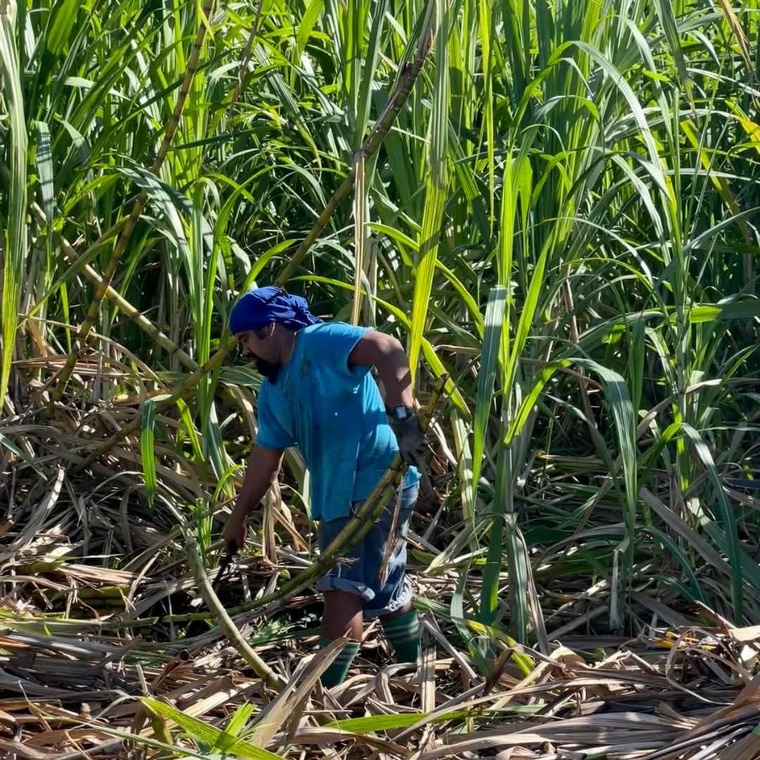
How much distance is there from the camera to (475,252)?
2719mm

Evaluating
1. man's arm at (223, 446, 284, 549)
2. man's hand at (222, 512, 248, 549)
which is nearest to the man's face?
man's arm at (223, 446, 284, 549)

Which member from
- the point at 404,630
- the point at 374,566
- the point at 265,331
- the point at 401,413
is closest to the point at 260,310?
the point at 265,331

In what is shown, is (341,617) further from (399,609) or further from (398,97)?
(398,97)

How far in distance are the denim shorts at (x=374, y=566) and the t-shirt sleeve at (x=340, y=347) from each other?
25 cm

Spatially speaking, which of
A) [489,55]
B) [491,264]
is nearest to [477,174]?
[491,264]

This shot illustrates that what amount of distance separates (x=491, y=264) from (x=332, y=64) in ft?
2.50

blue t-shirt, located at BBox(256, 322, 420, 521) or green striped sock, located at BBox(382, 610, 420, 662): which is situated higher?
blue t-shirt, located at BBox(256, 322, 420, 521)

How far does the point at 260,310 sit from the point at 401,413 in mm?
400

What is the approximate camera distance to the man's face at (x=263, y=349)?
243 centimetres

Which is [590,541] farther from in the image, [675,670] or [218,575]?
[218,575]

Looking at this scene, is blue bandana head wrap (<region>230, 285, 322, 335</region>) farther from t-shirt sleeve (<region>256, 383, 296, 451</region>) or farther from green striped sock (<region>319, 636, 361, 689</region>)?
green striped sock (<region>319, 636, 361, 689</region>)

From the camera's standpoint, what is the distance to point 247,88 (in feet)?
9.93

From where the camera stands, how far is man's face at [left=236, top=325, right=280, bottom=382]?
95.7 inches

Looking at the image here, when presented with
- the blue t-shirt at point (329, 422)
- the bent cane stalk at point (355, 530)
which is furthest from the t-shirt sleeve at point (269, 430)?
the bent cane stalk at point (355, 530)
